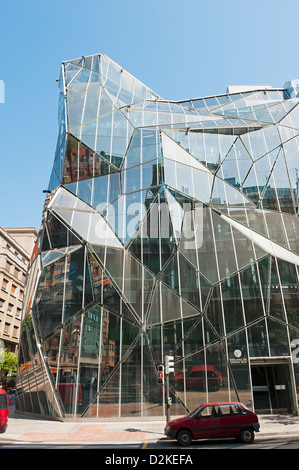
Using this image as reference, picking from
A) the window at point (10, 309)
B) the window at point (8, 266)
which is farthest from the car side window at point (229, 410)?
the window at point (8, 266)

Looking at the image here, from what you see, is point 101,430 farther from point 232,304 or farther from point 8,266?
point 8,266

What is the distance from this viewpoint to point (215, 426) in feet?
35.8

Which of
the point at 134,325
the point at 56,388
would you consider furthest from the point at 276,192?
the point at 56,388

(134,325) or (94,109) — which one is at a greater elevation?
(94,109)

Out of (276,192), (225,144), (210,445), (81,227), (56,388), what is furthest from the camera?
(225,144)

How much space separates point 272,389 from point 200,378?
4393 millimetres

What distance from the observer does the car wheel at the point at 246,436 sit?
10.7 meters

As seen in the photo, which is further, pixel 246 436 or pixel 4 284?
pixel 4 284

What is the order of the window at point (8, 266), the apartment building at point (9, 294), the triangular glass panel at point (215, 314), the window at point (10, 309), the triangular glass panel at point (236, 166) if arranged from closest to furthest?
the triangular glass panel at point (215, 314) → the triangular glass panel at point (236, 166) → the apartment building at point (9, 294) → the window at point (10, 309) → the window at point (8, 266)

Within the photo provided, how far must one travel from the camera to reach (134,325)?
58.4 feet

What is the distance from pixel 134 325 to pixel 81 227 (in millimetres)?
7204

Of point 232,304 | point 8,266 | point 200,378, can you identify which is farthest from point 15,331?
point 232,304

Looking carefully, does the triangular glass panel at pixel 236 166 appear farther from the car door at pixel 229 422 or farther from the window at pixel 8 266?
the window at pixel 8 266

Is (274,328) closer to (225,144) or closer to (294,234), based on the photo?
(294,234)
